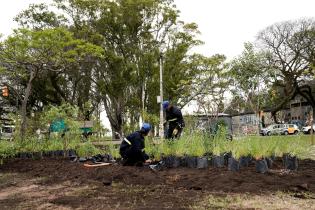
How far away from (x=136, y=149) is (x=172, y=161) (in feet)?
2.83

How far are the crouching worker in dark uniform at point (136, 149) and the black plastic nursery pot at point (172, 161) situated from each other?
1.95 ft

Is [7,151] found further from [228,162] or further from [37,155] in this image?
[228,162]

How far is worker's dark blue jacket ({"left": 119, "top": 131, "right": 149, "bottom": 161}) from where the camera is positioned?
9242 millimetres

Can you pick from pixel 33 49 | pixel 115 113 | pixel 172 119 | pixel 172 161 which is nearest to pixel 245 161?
pixel 172 161

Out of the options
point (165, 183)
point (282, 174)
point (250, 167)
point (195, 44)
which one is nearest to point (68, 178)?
point (165, 183)

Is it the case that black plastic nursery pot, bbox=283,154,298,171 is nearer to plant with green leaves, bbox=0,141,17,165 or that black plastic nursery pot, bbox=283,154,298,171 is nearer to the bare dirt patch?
the bare dirt patch

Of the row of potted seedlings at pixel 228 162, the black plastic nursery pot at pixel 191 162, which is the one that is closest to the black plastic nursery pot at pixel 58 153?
the row of potted seedlings at pixel 228 162

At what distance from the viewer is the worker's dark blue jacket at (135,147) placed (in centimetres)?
924

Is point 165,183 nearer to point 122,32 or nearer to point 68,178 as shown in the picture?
point 68,178

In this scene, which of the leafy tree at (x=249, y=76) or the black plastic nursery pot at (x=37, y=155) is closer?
the black plastic nursery pot at (x=37, y=155)

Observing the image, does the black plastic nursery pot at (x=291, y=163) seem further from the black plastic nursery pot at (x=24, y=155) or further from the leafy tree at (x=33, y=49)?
the leafy tree at (x=33, y=49)

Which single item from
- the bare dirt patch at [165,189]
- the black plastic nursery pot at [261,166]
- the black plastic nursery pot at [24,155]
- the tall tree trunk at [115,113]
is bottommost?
the bare dirt patch at [165,189]

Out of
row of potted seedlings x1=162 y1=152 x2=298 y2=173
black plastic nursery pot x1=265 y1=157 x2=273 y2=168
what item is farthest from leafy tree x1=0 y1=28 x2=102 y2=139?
black plastic nursery pot x1=265 y1=157 x2=273 y2=168

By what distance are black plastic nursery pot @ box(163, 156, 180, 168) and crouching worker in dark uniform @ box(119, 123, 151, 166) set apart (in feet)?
1.95
